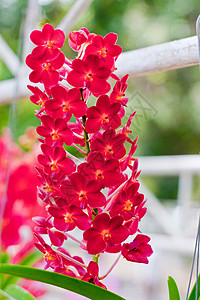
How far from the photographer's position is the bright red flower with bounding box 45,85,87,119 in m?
0.38

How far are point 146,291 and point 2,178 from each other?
212 centimetres

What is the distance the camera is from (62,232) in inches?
15.3

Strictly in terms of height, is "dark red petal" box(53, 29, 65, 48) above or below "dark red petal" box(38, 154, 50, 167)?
above

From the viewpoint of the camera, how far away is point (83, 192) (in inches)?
14.2

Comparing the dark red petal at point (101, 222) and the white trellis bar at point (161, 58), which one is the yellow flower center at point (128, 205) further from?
the white trellis bar at point (161, 58)

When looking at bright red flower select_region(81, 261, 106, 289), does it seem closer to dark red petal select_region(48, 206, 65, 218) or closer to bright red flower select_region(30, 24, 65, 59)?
dark red petal select_region(48, 206, 65, 218)

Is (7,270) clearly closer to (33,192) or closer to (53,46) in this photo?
(53,46)

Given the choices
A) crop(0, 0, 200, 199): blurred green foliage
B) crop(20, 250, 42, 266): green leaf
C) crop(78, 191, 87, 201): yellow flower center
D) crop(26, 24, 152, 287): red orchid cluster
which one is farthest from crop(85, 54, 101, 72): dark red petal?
crop(0, 0, 200, 199): blurred green foliage

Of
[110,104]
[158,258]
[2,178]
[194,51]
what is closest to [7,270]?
[110,104]

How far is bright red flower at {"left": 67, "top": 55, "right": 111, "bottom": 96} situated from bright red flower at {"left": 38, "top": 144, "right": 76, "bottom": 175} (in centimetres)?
6

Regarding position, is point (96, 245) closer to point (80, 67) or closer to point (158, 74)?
point (80, 67)

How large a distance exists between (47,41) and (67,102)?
2.4 inches

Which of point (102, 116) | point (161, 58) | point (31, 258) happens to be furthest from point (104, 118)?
point (31, 258)

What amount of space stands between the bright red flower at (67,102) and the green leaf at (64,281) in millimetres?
138
